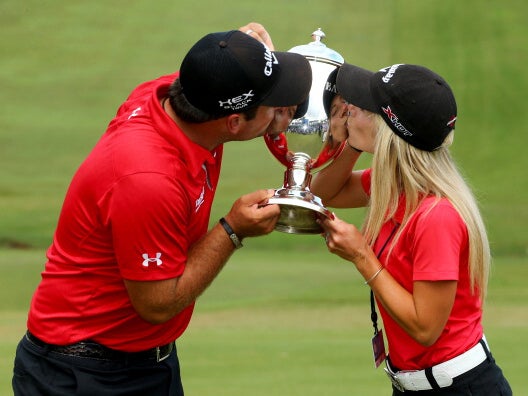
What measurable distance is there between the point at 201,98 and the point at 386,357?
3.65ft

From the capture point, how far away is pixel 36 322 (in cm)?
356

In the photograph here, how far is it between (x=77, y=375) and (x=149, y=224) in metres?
0.65

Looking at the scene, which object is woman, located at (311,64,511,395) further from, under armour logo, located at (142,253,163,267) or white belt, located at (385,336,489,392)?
under armour logo, located at (142,253,163,267)

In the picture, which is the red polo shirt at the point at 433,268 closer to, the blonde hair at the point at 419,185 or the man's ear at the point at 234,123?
the blonde hair at the point at 419,185

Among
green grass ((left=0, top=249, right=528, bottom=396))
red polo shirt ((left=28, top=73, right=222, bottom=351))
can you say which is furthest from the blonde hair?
green grass ((left=0, top=249, right=528, bottom=396))

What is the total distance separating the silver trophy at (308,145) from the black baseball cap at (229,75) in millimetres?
303

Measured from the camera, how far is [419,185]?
10.9 ft

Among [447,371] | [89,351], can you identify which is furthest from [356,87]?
[89,351]

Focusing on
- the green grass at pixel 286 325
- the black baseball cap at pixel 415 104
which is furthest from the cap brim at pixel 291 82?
the green grass at pixel 286 325

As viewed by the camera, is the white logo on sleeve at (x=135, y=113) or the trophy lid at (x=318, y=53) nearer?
the white logo on sleeve at (x=135, y=113)

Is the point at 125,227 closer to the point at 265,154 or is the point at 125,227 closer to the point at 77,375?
the point at 77,375

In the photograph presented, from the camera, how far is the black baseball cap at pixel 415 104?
3326 mm

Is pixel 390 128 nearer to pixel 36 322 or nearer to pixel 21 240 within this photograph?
pixel 36 322

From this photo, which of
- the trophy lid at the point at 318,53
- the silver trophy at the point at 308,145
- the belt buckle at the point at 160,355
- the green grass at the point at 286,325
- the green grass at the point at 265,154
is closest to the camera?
the silver trophy at the point at 308,145
